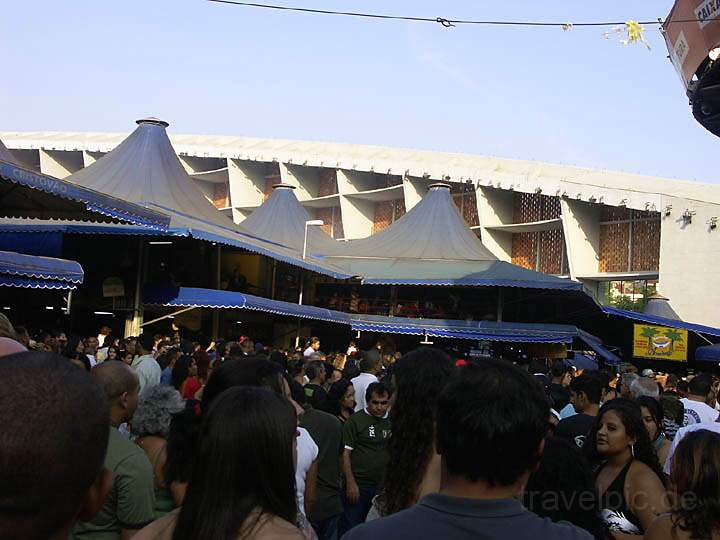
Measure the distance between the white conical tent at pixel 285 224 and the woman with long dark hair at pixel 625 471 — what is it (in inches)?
1141

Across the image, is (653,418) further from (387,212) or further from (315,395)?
(387,212)

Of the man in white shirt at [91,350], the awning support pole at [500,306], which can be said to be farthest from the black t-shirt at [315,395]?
the awning support pole at [500,306]

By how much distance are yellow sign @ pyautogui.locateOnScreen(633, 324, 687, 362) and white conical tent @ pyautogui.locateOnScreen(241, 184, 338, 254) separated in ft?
40.8

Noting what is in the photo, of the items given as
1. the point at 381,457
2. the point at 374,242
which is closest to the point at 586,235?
the point at 374,242

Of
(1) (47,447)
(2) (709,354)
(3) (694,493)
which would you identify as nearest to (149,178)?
(2) (709,354)

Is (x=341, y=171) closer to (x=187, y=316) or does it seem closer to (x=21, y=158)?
(x=21, y=158)

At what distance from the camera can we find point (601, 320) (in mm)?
32562

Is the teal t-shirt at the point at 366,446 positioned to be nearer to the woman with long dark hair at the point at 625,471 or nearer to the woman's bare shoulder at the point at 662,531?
the woman with long dark hair at the point at 625,471

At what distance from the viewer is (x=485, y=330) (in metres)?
25.3

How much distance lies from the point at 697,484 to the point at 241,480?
2007 millimetres

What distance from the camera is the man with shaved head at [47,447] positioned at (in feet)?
4.94

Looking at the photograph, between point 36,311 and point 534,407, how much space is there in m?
16.2

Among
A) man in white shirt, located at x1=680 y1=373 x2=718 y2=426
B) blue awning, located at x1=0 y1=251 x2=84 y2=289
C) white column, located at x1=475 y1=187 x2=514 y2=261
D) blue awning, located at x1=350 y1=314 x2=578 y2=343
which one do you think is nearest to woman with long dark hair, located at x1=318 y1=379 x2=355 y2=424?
man in white shirt, located at x1=680 y1=373 x2=718 y2=426

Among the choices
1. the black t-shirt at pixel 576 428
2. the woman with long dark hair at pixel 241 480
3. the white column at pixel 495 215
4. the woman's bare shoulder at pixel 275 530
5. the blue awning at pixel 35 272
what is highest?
the white column at pixel 495 215
